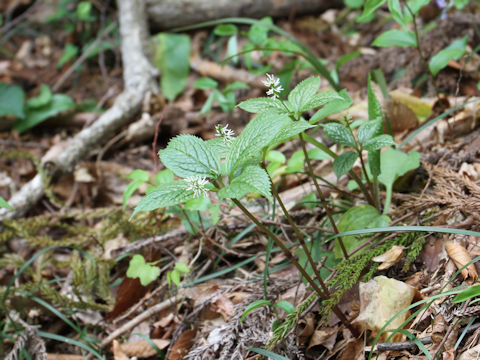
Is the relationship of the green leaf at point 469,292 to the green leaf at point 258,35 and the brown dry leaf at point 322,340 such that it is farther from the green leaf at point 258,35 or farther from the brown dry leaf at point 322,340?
the green leaf at point 258,35

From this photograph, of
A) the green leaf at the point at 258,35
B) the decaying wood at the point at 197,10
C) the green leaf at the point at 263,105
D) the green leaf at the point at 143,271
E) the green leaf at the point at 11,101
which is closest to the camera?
the green leaf at the point at 263,105

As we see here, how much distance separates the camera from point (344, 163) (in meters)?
1.43

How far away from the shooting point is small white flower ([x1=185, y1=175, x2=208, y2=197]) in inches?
40.4

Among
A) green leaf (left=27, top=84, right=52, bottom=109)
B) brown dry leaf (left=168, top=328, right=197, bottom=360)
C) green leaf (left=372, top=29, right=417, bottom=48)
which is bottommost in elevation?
brown dry leaf (left=168, top=328, right=197, bottom=360)

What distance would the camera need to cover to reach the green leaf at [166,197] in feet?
3.26

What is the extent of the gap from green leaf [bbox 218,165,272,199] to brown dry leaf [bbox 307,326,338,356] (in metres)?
0.73

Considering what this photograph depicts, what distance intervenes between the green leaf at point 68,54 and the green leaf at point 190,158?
12.4 feet

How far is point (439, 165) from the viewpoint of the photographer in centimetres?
179

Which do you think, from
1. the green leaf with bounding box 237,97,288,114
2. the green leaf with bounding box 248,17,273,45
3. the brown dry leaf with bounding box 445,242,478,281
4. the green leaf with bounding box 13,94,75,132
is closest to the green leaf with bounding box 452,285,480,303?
the brown dry leaf with bounding box 445,242,478,281

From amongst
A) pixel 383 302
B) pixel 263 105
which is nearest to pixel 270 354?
pixel 383 302

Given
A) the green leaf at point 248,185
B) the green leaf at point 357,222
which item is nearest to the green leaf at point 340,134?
the green leaf at point 357,222

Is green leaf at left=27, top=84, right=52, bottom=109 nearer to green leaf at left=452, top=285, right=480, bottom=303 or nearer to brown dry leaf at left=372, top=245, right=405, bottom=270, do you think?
brown dry leaf at left=372, top=245, right=405, bottom=270

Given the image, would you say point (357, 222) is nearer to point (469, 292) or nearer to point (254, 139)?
point (469, 292)

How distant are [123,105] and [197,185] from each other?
2491 mm
